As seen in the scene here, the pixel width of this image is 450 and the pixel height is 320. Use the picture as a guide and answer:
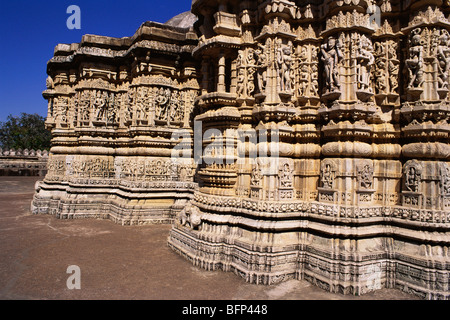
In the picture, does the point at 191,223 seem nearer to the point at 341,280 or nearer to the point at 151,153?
the point at 341,280

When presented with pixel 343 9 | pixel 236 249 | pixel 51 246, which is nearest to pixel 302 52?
pixel 343 9

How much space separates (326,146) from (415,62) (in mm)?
2454

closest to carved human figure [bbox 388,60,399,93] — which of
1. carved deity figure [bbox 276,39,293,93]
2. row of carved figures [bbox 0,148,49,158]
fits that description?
carved deity figure [bbox 276,39,293,93]

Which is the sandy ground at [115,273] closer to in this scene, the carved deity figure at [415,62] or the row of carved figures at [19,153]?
the carved deity figure at [415,62]

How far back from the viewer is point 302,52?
760 centimetres

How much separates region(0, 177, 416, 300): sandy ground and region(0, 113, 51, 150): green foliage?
58862 mm

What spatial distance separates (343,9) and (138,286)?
7.02 metres

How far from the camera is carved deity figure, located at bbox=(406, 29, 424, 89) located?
6.69 metres

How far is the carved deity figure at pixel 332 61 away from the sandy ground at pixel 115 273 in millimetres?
4147

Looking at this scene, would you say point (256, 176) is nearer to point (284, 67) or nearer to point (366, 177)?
point (366, 177)

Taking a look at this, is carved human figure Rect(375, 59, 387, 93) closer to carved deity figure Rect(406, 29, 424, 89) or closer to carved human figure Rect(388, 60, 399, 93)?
carved human figure Rect(388, 60, 399, 93)

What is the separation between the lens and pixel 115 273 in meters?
6.75
